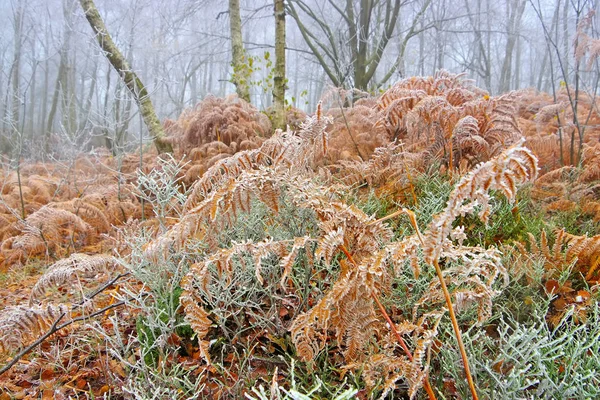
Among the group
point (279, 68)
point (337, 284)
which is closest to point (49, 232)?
point (337, 284)

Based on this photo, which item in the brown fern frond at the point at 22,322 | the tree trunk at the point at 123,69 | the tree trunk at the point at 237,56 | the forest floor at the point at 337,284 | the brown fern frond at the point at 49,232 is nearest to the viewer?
the forest floor at the point at 337,284

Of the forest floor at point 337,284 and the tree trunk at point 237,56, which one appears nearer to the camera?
the forest floor at point 337,284

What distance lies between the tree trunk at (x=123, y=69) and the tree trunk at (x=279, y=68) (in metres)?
1.60

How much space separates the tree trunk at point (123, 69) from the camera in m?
4.79

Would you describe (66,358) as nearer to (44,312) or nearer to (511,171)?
(44,312)

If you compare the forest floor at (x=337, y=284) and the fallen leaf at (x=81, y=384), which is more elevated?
the forest floor at (x=337, y=284)

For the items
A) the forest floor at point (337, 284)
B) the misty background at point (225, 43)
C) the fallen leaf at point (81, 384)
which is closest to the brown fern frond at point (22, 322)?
the forest floor at point (337, 284)

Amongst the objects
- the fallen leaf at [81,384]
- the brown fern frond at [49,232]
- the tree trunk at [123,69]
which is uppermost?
the tree trunk at [123,69]

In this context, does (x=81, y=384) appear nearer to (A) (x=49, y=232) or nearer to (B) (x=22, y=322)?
(B) (x=22, y=322)

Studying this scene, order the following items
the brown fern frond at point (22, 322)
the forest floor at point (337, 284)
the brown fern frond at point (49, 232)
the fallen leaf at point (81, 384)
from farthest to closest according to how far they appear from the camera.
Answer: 1. the brown fern frond at point (49, 232)
2. the fallen leaf at point (81, 384)
3. the brown fern frond at point (22, 322)
4. the forest floor at point (337, 284)

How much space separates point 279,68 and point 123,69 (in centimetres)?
212

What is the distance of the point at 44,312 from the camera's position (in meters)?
1.30

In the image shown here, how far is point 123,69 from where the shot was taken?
4.87 m

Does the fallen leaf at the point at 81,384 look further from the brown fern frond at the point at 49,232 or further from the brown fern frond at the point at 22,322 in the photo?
the brown fern frond at the point at 49,232
